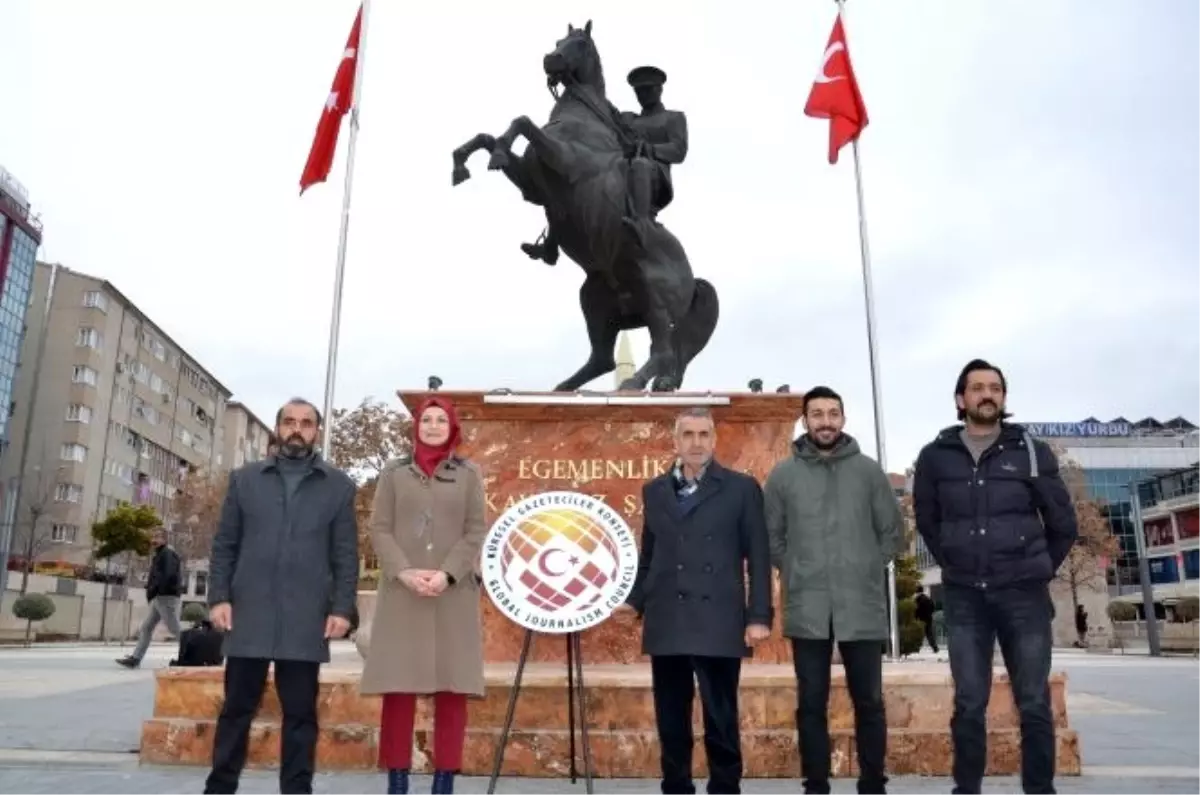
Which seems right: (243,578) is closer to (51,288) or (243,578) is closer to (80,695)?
(80,695)

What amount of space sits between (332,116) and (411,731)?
9.85 metres

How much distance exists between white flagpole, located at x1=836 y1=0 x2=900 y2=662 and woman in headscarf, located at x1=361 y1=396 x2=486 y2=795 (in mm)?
5626

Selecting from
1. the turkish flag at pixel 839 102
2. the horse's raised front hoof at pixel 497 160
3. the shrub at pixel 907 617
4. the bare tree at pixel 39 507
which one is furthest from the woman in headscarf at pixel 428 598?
the bare tree at pixel 39 507

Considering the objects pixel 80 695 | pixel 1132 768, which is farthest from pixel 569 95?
pixel 80 695

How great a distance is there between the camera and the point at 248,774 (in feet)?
16.9

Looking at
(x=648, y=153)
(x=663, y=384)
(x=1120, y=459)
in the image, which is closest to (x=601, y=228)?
(x=648, y=153)

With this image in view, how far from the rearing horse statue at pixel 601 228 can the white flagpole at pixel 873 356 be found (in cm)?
261

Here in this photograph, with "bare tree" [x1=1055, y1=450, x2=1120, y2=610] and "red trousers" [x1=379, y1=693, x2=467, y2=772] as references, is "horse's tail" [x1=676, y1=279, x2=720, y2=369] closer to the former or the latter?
"red trousers" [x1=379, y1=693, x2=467, y2=772]

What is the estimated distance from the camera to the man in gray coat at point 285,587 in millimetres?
3932

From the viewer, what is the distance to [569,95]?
304 inches

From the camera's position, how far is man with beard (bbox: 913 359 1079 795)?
3936 mm

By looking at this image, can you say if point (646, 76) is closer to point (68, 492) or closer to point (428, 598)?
point (428, 598)

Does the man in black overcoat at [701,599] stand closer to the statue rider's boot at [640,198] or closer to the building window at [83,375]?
the statue rider's boot at [640,198]

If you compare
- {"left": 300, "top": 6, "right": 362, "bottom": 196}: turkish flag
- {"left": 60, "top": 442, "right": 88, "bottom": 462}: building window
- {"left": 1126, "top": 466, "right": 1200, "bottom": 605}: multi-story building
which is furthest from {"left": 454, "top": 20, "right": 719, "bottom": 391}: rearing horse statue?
{"left": 1126, "top": 466, "right": 1200, "bottom": 605}: multi-story building
